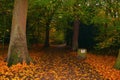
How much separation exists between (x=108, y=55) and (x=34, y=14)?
8.41 m

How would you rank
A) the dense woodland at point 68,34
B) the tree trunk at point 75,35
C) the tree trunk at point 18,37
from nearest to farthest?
the dense woodland at point 68,34 → the tree trunk at point 18,37 → the tree trunk at point 75,35

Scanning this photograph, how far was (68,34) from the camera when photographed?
29922 millimetres

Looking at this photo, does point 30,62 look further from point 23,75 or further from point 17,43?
point 23,75

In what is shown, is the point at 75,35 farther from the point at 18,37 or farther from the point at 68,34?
the point at 18,37

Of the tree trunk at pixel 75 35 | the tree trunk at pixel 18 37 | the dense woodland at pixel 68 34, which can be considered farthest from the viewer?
the tree trunk at pixel 75 35

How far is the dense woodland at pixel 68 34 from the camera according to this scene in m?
13.3

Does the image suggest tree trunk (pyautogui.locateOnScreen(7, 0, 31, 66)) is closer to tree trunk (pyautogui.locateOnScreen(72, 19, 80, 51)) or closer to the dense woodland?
the dense woodland

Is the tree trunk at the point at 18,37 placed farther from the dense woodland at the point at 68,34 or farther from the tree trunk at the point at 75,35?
the tree trunk at the point at 75,35

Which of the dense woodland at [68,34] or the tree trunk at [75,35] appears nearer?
the dense woodland at [68,34]

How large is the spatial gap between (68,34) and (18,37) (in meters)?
16.4

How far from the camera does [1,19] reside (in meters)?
19.3

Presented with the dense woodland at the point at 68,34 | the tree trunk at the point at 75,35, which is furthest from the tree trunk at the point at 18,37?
the tree trunk at the point at 75,35

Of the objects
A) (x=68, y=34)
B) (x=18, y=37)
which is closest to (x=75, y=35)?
(x=68, y=34)

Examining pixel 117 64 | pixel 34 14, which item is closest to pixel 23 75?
pixel 117 64
